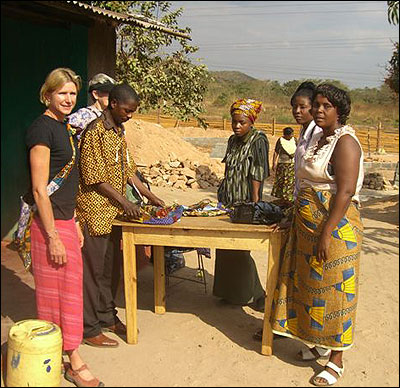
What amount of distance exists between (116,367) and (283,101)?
34.6m

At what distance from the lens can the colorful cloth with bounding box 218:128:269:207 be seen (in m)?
3.88

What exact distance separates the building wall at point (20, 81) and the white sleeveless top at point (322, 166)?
395cm

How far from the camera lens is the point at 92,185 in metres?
3.40

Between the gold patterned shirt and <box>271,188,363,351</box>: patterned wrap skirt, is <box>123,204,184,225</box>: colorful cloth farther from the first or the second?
<box>271,188,363,351</box>: patterned wrap skirt

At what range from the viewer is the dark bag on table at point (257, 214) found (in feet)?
11.2

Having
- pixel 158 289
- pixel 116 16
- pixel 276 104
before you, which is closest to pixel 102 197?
pixel 158 289

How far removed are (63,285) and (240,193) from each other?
161 centimetres

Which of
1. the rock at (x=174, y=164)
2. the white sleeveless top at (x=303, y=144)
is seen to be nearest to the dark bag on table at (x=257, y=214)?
the white sleeveless top at (x=303, y=144)

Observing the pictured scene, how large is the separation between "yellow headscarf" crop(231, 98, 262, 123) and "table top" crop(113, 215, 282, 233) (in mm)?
804

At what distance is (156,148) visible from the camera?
13.7 meters

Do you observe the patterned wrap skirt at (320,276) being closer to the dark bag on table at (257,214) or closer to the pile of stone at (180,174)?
the dark bag on table at (257,214)

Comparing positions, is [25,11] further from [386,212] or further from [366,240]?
[386,212]

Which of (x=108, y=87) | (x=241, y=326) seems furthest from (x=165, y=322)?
(x=108, y=87)

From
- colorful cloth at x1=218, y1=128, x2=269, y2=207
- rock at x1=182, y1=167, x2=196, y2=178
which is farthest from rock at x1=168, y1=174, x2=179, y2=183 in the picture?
colorful cloth at x1=218, y1=128, x2=269, y2=207
